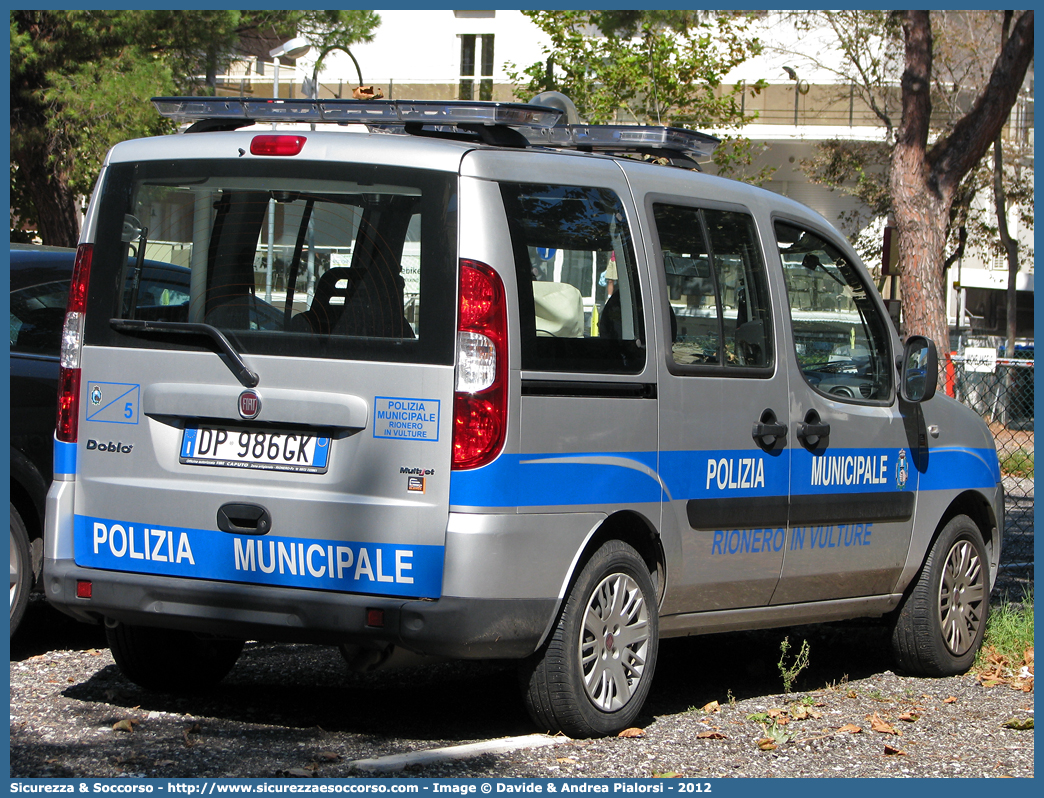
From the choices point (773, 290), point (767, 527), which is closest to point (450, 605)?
point (767, 527)

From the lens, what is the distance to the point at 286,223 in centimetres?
495

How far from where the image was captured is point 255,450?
189 inches

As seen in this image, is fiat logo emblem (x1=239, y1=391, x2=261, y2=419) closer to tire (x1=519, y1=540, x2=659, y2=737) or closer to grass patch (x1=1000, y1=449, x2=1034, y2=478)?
tire (x1=519, y1=540, x2=659, y2=737)

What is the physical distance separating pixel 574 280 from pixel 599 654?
1.36 m

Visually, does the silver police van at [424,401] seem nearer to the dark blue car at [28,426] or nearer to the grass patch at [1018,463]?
the dark blue car at [28,426]

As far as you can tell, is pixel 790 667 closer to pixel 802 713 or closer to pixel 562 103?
pixel 802 713

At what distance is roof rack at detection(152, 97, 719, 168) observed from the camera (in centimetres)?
509

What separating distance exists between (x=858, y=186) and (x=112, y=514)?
34872 millimetres

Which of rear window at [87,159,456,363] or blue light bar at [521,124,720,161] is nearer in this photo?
rear window at [87,159,456,363]

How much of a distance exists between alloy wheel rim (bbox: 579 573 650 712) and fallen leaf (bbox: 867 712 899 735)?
42.3 inches

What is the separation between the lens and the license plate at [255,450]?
471 cm

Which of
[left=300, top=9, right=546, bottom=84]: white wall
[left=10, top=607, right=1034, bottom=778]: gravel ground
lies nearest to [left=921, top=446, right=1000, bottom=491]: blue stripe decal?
[left=10, top=607, right=1034, bottom=778]: gravel ground

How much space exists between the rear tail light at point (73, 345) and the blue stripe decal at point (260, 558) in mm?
353

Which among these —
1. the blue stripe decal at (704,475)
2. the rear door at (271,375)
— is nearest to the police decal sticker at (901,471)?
the blue stripe decal at (704,475)
